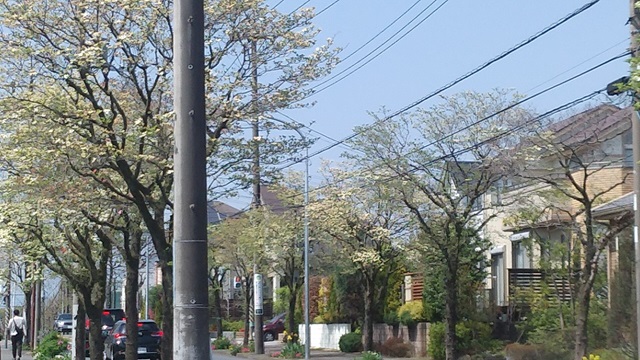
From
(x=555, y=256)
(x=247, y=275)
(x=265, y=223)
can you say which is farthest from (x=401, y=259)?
(x=247, y=275)

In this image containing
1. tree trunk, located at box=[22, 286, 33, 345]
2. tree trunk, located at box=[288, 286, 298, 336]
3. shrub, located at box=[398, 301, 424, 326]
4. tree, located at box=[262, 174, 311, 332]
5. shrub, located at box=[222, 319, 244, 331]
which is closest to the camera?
shrub, located at box=[398, 301, 424, 326]

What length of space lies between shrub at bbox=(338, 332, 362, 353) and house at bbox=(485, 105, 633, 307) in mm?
6068

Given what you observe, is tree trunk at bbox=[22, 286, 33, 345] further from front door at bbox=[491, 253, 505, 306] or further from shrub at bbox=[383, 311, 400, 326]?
front door at bbox=[491, 253, 505, 306]

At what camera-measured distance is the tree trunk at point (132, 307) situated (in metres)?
21.6

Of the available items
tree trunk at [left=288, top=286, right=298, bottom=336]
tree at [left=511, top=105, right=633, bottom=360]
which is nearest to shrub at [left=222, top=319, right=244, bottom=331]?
tree trunk at [left=288, top=286, right=298, bottom=336]

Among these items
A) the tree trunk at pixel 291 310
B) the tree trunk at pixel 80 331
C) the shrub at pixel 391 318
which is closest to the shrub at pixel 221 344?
the tree trunk at pixel 291 310

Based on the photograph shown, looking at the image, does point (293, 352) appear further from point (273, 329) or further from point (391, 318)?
point (273, 329)

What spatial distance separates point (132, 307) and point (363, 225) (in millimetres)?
12341

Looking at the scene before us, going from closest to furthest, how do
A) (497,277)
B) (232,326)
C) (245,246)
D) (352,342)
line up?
1. (497,277)
2. (352,342)
3. (245,246)
4. (232,326)

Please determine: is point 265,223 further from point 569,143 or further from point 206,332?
point 206,332

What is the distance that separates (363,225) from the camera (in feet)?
109

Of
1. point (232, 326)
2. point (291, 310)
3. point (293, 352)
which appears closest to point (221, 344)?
point (291, 310)

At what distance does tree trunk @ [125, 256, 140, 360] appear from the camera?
21.6 metres

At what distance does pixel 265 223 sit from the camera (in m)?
39.2
